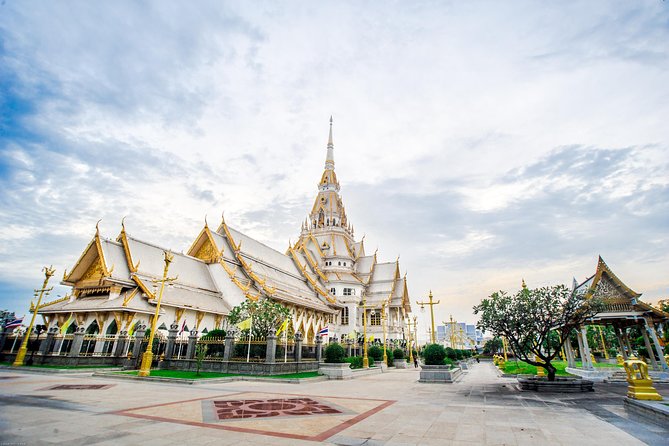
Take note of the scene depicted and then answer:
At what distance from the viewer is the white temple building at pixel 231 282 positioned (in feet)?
83.9

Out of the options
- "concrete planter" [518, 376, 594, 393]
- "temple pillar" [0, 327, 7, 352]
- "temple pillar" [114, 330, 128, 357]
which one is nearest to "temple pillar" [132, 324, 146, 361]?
"temple pillar" [114, 330, 128, 357]

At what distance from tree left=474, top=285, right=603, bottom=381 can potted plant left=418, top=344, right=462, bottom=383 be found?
4.39 m

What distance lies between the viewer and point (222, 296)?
33.0 meters

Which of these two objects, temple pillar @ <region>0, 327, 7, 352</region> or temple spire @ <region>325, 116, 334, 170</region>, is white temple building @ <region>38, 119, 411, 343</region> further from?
temple spire @ <region>325, 116, 334, 170</region>

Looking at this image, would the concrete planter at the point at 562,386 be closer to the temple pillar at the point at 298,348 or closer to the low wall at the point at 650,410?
the low wall at the point at 650,410

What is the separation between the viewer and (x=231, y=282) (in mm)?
33344

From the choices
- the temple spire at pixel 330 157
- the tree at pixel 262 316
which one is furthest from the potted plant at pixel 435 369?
the temple spire at pixel 330 157

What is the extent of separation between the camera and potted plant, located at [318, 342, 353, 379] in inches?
804

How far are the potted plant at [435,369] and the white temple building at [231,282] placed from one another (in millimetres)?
15199

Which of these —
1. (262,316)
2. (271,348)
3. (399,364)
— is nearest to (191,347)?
(262,316)

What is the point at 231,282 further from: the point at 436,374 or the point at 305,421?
the point at 305,421

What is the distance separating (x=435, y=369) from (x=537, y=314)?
6.36 m

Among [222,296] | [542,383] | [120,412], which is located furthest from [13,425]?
[222,296]

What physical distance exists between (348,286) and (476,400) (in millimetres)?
43347
